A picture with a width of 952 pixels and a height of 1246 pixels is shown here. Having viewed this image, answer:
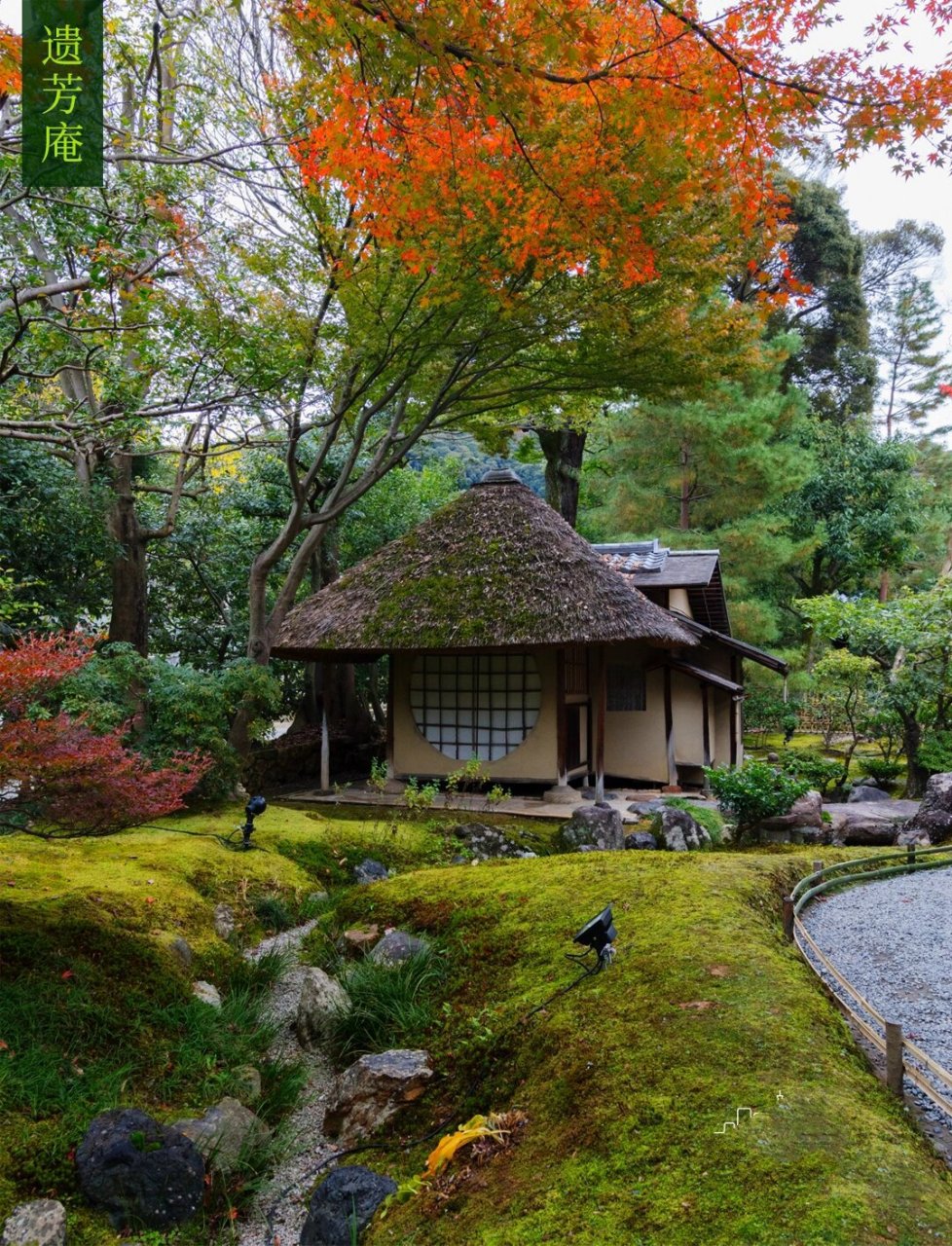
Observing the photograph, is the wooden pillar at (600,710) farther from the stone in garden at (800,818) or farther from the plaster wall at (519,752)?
the stone in garden at (800,818)

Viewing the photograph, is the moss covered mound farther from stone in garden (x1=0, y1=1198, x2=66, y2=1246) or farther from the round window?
the round window

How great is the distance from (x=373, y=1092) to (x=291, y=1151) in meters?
0.41

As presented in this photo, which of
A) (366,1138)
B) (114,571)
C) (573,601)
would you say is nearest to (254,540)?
(114,571)

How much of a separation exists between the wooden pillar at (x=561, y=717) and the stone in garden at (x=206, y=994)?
6.15m

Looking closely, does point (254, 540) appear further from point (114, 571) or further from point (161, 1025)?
point (161, 1025)

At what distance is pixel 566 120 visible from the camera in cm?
687

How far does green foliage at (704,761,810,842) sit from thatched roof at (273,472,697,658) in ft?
6.62

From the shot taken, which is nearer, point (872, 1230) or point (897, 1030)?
point (872, 1230)

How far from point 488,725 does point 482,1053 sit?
283 inches

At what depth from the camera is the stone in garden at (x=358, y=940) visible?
4.40 meters

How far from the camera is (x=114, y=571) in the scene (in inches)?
396

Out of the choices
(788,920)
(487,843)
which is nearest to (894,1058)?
(788,920)

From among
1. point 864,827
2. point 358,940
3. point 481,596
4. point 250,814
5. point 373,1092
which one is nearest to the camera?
point 373,1092

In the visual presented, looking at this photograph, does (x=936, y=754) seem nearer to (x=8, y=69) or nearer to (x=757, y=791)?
(x=757, y=791)
